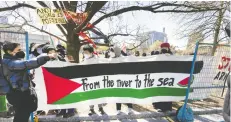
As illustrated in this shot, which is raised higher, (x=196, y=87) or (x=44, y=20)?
(x=44, y=20)

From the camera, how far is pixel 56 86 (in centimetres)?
444

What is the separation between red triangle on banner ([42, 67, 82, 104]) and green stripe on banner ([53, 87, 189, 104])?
0.40 ft

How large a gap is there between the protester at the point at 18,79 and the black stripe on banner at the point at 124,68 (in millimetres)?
891

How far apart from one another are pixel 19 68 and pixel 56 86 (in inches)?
51.6

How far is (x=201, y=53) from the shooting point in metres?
4.79

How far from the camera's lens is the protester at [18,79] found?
128 inches

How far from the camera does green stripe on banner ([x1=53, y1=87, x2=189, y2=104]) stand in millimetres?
4581

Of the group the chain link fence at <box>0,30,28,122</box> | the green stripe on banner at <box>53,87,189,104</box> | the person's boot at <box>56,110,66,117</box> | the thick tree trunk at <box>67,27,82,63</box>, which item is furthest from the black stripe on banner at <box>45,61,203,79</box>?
the thick tree trunk at <box>67,27,82,63</box>

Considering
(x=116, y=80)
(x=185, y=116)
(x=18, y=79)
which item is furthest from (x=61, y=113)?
(x=185, y=116)

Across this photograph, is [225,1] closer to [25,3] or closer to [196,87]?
[196,87]

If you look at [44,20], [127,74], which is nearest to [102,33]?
[44,20]

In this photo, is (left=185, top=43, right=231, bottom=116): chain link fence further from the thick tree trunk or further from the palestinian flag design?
the thick tree trunk

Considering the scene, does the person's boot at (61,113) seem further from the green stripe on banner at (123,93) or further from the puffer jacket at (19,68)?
the puffer jacket at (19,68)

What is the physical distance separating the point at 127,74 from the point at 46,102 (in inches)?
77.2
